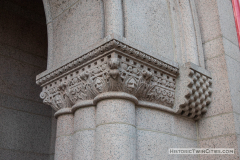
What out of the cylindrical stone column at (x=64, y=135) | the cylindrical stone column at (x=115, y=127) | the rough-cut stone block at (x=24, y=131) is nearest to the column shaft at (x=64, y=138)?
the cylindrical stone column at (x=64, y=135)

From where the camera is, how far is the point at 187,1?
3211 millimetres

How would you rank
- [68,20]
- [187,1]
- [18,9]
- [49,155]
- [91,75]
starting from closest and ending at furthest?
[91,75], [68,20], [187,1], [49,155], [18,9]

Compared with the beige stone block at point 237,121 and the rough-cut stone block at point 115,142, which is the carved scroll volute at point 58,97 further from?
the beige stone block at point 237,121

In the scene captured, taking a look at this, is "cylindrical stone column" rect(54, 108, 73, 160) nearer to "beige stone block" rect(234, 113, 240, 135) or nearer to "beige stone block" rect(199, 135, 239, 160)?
"beige stone block" rect(199, 135, 239, 160)

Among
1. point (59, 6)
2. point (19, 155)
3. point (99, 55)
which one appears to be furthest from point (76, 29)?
point (19, 155)

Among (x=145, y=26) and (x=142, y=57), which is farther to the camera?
(x=145, y=26)

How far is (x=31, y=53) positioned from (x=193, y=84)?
2.52m

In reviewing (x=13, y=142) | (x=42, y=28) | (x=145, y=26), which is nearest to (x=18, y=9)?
(x=42, y=28)

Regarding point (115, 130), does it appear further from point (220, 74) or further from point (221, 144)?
point (220, 74)

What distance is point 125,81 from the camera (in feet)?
7.56

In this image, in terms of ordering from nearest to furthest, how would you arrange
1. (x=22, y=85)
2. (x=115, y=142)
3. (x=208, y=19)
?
(x=115, y=142) < (x=208, y=19) < (x=22, y=85)

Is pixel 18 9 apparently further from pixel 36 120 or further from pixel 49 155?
pixel 49 155

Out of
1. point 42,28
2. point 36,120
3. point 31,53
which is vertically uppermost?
point 42,28

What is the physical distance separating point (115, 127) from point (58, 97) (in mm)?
744
